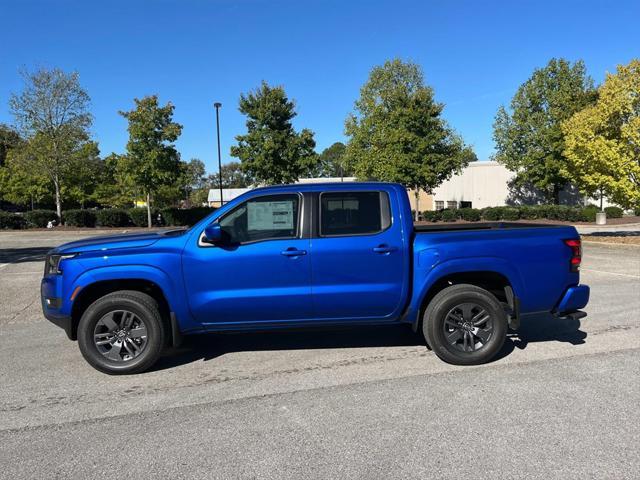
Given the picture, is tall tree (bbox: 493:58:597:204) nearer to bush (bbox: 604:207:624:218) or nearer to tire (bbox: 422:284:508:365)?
bush (bbox: 604:207:624:218)

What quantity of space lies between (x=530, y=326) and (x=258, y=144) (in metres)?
23.9

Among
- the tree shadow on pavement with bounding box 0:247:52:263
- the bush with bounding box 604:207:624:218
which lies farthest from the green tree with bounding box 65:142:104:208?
the bush with bounding box 604:207:624:218

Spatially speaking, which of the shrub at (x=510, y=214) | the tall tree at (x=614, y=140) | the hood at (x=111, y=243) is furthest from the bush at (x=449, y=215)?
the hood at (x=111, y=243)

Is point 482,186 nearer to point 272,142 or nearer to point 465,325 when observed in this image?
point 272,142

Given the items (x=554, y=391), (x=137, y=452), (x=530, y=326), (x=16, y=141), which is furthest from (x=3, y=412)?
(x=16, y=141)

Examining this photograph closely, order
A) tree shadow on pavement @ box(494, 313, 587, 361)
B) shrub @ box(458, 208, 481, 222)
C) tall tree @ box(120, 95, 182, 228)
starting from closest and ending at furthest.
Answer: tree shadow on pavement @ box(494, 313, 587, 361) < tall tree @ box(120, 95, 182, 228) < shrub @ box(458, 208, 481, 222)

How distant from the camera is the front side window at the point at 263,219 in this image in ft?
15.4

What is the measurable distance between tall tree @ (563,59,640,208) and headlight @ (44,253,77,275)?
1639 cm

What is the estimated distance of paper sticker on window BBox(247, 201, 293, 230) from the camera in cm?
475

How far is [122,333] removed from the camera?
463cm

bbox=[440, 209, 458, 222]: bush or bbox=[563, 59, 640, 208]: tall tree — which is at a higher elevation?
bbox=[563, 59, 640, 208]: tall tree

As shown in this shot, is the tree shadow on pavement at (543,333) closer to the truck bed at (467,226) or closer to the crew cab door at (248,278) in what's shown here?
the truck bed at (467,226)

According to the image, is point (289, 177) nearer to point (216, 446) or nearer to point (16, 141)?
point (16, 141)

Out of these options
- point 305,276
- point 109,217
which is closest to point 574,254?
point 305,276
